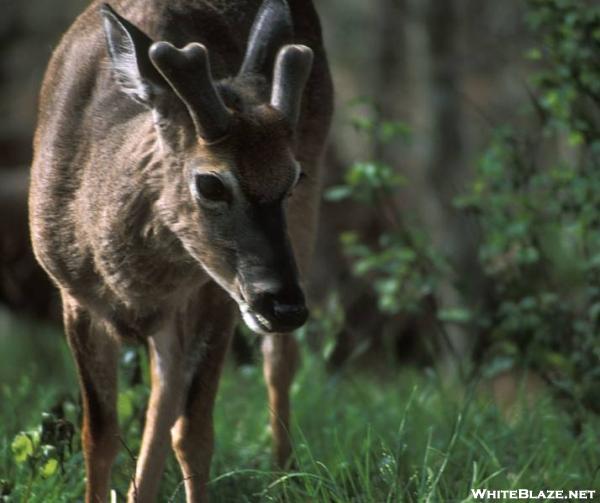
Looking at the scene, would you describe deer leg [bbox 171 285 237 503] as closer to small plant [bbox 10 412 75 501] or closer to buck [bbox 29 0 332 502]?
buck [bbox 29 0 332 502]

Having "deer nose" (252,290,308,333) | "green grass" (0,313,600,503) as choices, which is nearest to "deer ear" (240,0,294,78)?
"deer nose" (252,290,308,333)

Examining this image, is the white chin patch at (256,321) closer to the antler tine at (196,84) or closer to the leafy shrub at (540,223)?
the antler tine at (196,84)

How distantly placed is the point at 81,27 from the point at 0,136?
6.48m

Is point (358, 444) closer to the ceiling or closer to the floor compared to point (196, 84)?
closer to the floor

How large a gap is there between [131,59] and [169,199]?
460 mm

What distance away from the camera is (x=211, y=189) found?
13.3 feet

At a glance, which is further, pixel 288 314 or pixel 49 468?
pixel 49 468

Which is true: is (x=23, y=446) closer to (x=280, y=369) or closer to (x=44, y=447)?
(x=44, y=447)

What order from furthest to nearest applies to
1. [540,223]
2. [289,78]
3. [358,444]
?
[540,223], [358,444], [289,78]

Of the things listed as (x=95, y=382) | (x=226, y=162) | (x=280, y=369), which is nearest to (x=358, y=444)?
(x=280, y=369)

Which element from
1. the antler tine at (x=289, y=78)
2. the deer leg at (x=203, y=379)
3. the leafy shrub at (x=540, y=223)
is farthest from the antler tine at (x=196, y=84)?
the leafy shrub at (x=540, y=223)

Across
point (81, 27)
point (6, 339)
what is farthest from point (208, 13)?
point (6, 339)

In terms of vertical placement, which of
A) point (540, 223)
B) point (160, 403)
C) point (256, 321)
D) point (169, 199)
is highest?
point (169, 199)

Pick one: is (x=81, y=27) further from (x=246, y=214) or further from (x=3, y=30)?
(x=3, y=30)
